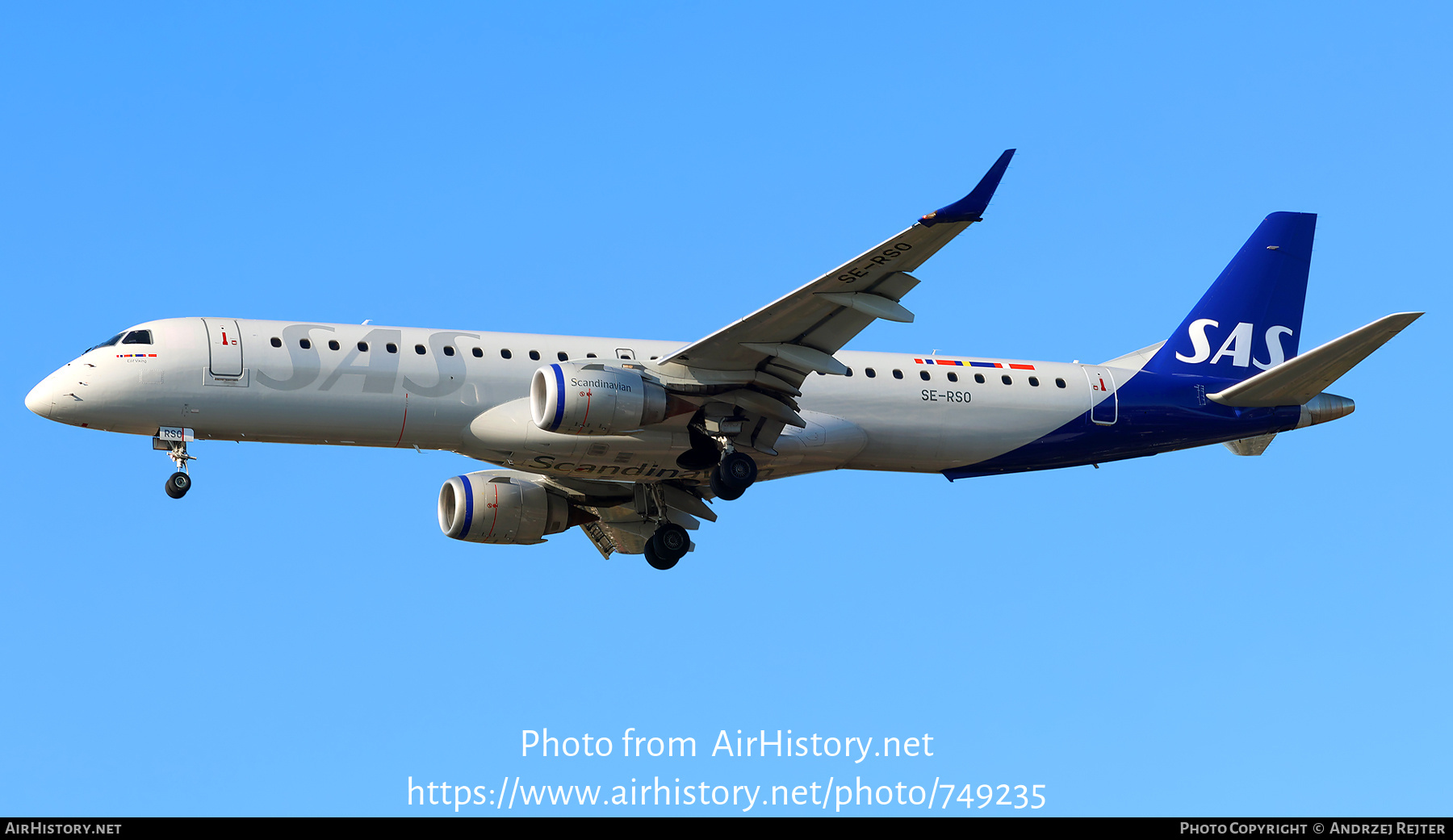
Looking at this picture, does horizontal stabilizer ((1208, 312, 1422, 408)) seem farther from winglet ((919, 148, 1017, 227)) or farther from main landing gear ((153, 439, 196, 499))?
main landing gear ((153, 439, 196, 499))

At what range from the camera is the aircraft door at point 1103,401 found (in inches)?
1518

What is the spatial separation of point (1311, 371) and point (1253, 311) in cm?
361

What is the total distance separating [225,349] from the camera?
34281 millimetres

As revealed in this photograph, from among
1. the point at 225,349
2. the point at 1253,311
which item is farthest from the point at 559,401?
the point at 1253,311

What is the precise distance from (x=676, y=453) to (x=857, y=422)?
393cm

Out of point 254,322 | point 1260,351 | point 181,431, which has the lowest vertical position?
point 181,431

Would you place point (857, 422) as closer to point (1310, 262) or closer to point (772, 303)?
point (772, 303)

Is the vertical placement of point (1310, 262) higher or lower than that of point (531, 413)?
higher

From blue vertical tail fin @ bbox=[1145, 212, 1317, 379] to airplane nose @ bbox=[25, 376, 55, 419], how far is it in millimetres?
23555

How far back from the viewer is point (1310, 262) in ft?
137

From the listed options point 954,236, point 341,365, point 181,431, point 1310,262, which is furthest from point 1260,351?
point 181,431

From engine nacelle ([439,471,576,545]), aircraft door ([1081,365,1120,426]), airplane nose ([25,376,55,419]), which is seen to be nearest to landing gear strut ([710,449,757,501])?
engine nacelle ([439,471,576,545])

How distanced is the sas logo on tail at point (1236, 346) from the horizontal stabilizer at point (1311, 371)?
21.2 inches

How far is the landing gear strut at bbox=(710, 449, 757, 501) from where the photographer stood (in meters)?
35.7
